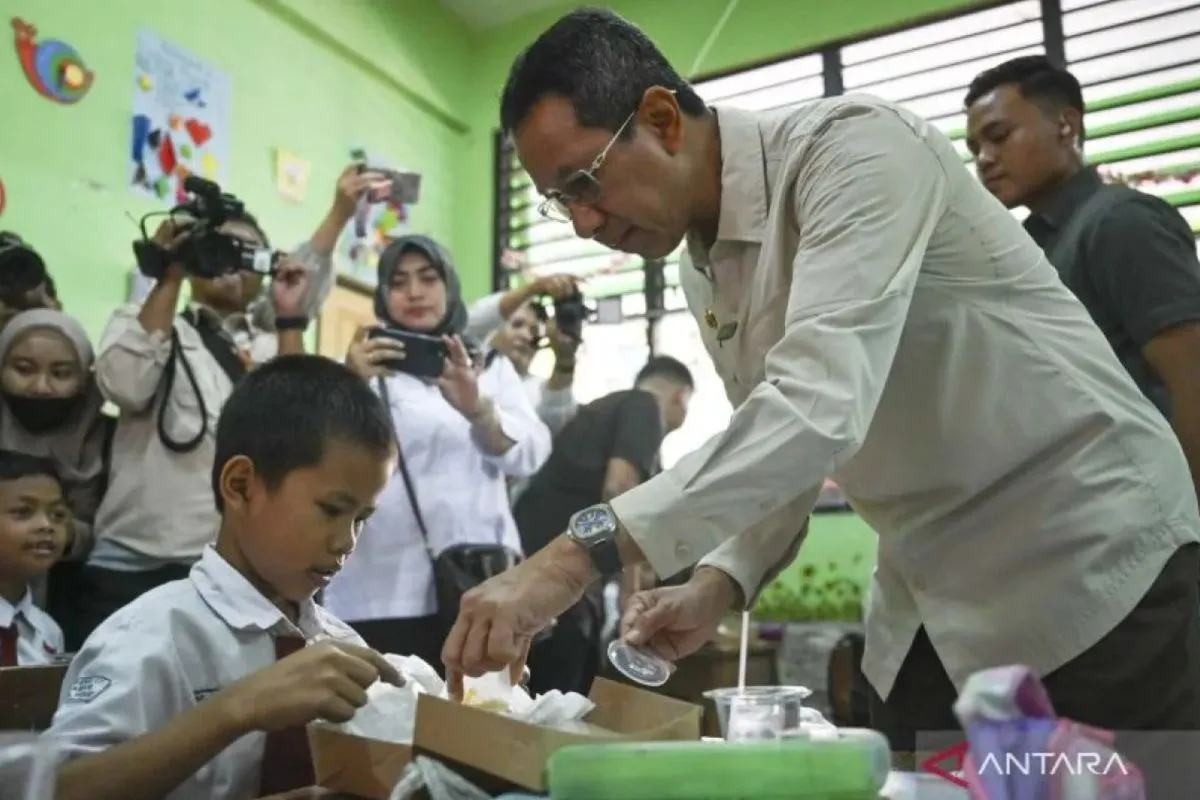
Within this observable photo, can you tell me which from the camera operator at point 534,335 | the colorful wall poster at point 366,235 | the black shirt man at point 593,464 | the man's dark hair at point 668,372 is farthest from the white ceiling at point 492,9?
the black shirt man at point 593,464

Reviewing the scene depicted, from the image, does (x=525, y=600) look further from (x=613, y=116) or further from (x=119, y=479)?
(x=119, y=479)

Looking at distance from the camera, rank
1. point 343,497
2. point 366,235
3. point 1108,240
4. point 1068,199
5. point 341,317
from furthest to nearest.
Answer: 1. point 366,235
2. point 341,317
3. point 1068,199
4. point 1108,240
5. point 343,497

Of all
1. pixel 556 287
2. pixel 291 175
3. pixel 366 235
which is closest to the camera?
pixel 556 287

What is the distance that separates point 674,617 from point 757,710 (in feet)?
0.91

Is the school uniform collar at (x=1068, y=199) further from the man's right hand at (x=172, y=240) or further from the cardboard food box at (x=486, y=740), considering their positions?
the man's right hand at (x=172, y=240)

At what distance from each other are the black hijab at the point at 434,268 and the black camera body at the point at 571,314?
0.42 meters

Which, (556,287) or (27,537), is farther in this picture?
(556,287)

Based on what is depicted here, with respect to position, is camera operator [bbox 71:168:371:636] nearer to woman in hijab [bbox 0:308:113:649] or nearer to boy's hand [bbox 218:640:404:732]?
woman in hijab [bbox 0:308:113:649]

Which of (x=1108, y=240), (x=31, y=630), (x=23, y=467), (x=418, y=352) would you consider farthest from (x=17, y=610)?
(x=1108, y=240)

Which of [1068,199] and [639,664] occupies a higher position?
[1068,199]

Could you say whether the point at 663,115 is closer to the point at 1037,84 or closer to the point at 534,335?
the point at 1037,84

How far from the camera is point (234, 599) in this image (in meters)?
1.06

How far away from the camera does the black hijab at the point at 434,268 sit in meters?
2.18

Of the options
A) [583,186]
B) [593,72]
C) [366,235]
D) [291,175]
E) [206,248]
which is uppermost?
[291,175]
